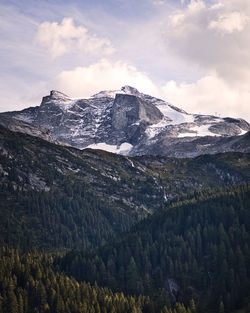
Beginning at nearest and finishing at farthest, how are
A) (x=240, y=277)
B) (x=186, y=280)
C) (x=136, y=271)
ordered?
(x=240, y=277) → (x=186, y=280) → (x=136, y=271)

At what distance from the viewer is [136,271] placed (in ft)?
618

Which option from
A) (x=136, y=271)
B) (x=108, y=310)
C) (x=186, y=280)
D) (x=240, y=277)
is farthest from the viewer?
(x=136, y=271)

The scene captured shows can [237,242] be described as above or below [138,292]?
above

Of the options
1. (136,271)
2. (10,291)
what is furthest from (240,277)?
(10,291)

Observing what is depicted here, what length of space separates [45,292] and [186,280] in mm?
54304

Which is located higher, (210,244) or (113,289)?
(210,244)

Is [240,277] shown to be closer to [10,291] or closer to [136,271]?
[136,271]

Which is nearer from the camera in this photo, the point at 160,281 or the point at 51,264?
the point at 160,281

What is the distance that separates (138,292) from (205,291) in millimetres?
24781

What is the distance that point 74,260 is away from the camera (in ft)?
652

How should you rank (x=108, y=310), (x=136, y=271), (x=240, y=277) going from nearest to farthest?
(x=108, y=310) < (x=240, y=277) < (x=136, y=271)

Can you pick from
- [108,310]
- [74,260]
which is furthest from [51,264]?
[108,310]

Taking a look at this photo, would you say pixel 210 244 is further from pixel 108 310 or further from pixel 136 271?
pixel 108 310

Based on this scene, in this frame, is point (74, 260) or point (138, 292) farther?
point (74, 260)
